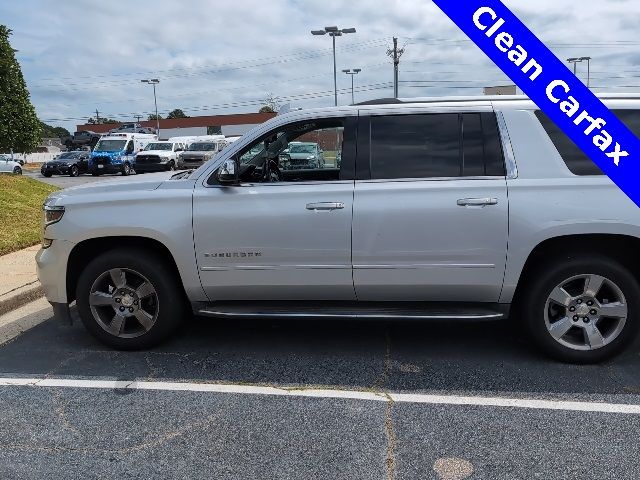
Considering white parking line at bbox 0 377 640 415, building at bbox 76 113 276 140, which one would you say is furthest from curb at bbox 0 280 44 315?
building at bbox 76 113 276 140

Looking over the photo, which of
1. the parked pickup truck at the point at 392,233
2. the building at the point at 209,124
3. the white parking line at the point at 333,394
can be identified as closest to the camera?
the white parking line at the point at 333,394

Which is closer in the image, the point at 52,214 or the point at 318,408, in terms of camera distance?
the point at 318,408

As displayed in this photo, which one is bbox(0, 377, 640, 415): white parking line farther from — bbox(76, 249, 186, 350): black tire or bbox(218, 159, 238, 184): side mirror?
bbox(218, 159, 238, 184): side mirror

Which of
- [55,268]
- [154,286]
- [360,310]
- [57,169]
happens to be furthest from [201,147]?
[360,310]

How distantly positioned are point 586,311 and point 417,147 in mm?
1680

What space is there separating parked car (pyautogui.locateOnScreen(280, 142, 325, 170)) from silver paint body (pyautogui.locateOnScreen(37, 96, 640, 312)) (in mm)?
599

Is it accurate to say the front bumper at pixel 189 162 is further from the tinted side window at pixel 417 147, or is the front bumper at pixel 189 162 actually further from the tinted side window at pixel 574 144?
the tinted side window at pixel 574 144

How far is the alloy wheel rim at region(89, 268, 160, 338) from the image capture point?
4.36 metres

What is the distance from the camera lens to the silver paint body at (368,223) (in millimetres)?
3898

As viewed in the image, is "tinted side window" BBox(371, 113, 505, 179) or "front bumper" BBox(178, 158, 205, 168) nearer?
"tinted side window" BBox(371, 113, 505, 179)

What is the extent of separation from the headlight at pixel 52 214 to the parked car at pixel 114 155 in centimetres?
2760

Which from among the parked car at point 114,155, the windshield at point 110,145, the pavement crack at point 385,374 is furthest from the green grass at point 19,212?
the windshield at point 110,145

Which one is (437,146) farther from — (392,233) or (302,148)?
(302,148)

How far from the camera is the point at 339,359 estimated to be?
4.30 meters
